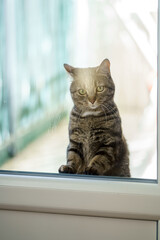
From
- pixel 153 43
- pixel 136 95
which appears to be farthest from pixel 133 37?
pixel 136 95

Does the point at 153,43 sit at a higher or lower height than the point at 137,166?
higher

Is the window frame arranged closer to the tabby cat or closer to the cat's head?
the tabby cat

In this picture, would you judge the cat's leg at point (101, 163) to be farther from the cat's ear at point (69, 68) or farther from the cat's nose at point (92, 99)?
the cat's ear at point (69, 68)

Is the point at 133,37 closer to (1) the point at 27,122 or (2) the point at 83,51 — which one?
(2) the point at 83,51

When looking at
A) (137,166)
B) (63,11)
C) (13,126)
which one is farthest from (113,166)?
(63,11)

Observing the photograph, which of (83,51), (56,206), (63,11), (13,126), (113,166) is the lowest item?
(56,206)

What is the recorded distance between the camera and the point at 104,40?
3.15 feet

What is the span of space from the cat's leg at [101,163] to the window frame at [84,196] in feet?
0.08

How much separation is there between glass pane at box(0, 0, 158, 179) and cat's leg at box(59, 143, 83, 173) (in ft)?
0.06

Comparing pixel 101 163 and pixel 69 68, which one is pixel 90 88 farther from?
pixel 101 163

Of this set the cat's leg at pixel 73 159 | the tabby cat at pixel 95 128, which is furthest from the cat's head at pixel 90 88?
the cat's leg at pixel 73 159

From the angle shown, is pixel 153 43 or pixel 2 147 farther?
pixel 2 147

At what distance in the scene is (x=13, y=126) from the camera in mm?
1024

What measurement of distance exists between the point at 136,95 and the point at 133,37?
0.55 feet
